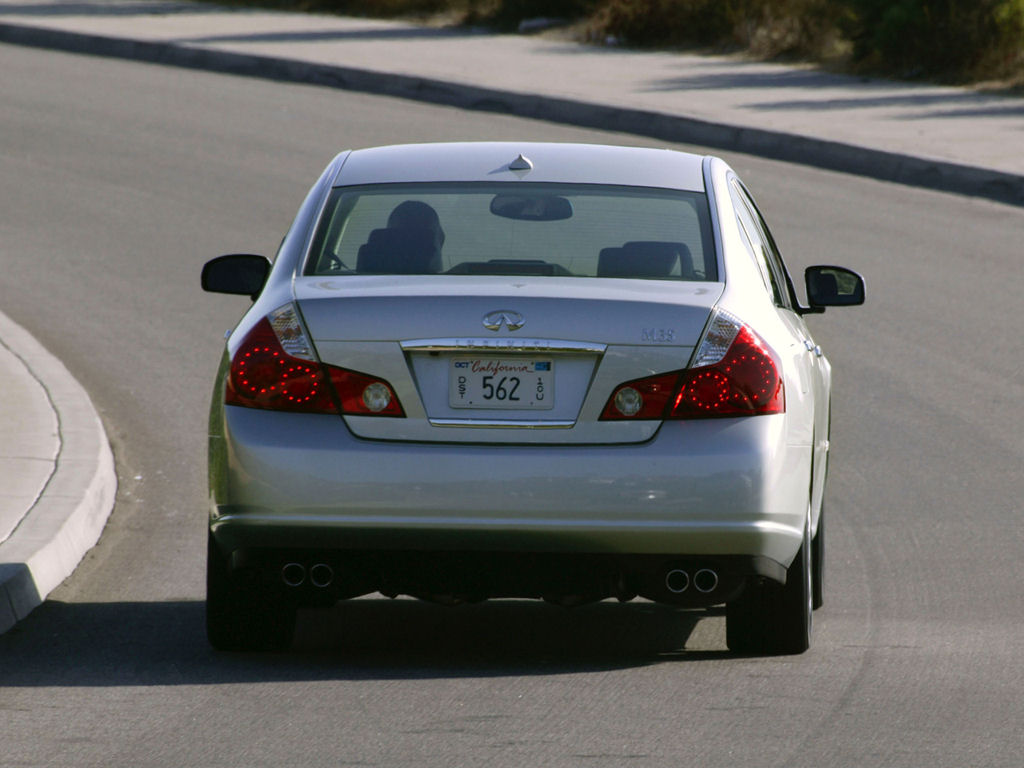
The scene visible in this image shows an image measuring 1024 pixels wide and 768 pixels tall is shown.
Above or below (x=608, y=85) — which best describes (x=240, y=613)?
above

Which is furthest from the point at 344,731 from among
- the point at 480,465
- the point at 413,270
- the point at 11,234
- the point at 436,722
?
the point at 11,234

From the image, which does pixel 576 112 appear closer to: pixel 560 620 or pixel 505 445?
pixel 560 620

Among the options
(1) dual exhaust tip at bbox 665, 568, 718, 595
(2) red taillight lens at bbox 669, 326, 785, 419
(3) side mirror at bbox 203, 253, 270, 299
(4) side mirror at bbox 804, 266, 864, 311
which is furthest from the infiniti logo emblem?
(4) side mirror at bbox 804, 266, 864, 311

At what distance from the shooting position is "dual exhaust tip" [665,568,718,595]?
594 centimetres

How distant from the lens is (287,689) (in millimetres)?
5934

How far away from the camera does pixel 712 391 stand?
581cm

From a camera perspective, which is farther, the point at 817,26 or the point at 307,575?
the point at 817,26

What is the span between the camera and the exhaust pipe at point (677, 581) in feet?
19.5

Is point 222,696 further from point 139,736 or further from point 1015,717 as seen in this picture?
point 1015,717

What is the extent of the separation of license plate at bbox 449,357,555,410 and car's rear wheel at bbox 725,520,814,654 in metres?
0.95

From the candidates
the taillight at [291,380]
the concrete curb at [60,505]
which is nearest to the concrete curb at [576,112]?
the concrete curb at [60,505]

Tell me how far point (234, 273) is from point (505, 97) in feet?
52.9

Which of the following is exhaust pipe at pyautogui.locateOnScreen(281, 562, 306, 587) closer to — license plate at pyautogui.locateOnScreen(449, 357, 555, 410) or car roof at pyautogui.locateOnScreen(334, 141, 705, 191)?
license plate at pyautogui.locateOnScreen(449, 357, 555, 410)

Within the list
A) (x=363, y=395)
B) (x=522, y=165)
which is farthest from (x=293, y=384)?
(x=522, y=165)
